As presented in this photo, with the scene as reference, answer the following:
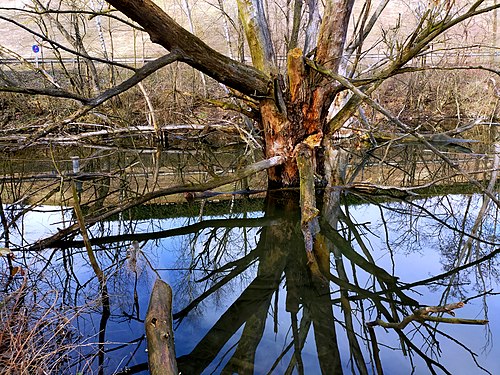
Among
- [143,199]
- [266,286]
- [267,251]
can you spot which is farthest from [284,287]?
[143,199]

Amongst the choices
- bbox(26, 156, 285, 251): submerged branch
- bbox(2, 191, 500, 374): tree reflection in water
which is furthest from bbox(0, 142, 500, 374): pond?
bbox(26, 156, 285, 251): submerged branch

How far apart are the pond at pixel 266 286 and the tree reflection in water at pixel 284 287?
0.02m

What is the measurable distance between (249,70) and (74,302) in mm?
4035

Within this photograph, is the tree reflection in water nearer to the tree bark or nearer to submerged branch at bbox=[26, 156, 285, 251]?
submerged branch at bbox=[26, 156, 285, 251]

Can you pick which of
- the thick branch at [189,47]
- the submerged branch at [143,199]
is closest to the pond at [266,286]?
the submerged branch at [143,199]

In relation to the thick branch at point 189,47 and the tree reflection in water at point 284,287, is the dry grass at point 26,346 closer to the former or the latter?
the tree reflection in water at point 284,287

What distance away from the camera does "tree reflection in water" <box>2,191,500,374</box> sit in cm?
361

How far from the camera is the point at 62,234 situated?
5.56 m

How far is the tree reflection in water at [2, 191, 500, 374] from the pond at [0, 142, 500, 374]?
0.05 ft

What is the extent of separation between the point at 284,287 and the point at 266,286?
0.20 metres

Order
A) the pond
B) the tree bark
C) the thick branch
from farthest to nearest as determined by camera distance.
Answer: the thick branch, the pond, the tree bark

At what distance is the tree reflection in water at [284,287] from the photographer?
361 cm

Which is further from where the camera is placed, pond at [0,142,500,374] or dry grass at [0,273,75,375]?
pond at [0,142,500,374]

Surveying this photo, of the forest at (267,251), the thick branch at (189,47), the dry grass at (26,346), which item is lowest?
the dry grass at (26,346)
